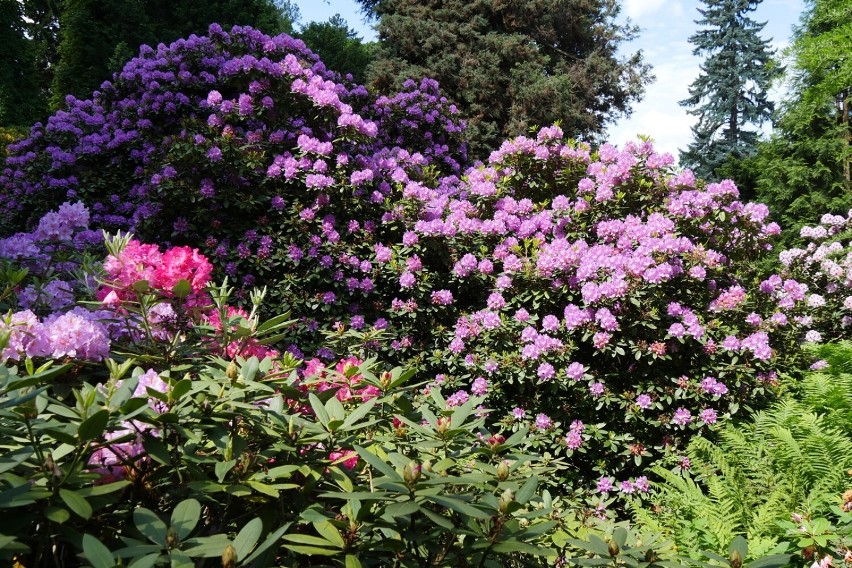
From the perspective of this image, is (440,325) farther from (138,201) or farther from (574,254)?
(138,201)

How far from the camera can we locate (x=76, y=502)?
848 mm

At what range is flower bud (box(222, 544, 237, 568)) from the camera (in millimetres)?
830

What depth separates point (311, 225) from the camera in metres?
4.31

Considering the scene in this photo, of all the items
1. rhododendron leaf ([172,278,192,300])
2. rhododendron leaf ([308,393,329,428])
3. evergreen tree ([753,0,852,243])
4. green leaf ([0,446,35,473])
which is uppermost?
evergreen tree ([753,0,852,243])

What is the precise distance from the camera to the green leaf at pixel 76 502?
83 centimetres

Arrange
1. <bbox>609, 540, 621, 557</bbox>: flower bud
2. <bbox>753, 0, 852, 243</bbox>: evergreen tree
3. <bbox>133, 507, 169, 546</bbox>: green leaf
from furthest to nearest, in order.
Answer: <bbox>753, 0, 852, 243</bbox>: evergreen tree, <bbox>609, 540, 621, 557</bbox>: flower bud, <bbox>133, 507, 169, 546</bbox>: green leaf

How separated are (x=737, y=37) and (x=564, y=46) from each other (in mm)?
8437

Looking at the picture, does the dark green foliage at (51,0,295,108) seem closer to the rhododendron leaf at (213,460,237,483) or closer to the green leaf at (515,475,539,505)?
the rhododendron leaf at (213,460,237,483)

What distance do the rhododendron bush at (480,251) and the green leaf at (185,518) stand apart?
1.98m

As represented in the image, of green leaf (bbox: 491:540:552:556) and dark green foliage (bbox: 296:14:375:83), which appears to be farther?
dark green foliage (bbox: 296:14:375:83)

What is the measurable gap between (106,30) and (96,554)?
13983 millimetres

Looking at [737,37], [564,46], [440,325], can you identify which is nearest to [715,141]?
[737,37]

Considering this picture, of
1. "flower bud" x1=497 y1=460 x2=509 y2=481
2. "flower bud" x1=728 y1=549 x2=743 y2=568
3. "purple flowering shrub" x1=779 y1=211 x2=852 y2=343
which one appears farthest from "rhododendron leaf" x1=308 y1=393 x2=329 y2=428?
"purple flowering shrub" x1=779 y1=211 x2=852 y2=343

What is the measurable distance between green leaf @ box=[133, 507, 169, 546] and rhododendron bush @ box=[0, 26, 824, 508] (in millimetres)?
2019
